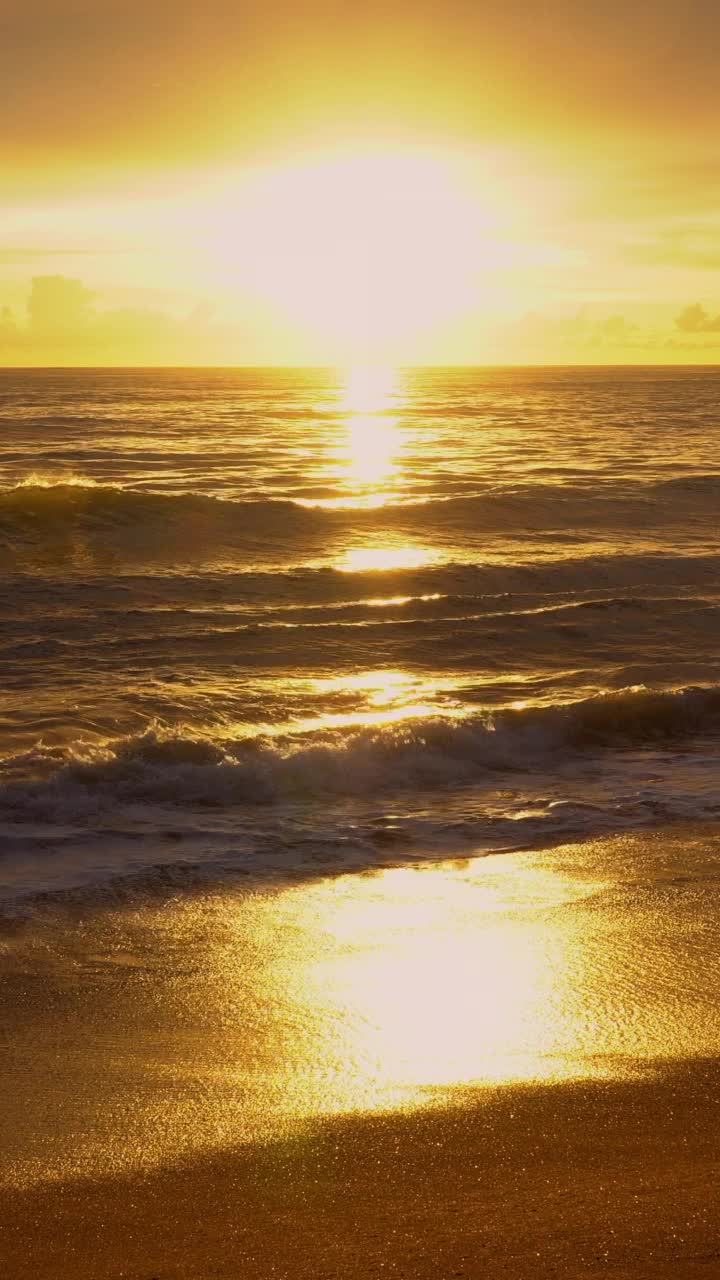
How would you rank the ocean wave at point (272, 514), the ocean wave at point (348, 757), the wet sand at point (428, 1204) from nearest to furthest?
1. the wet sand at point (428, 1204)
2. the ocean wave at point (348, 757)
3. the ocean wave at point (272, 514)

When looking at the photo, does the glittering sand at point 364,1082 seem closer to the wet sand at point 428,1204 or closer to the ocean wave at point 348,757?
the wet sand at point 428,1204

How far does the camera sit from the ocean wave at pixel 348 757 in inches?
351

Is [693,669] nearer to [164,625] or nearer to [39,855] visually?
[164,625]

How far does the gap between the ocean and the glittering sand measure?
3.55ft

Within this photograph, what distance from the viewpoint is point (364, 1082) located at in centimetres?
456

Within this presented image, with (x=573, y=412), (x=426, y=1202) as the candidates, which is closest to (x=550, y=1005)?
(x=426, y=1202)

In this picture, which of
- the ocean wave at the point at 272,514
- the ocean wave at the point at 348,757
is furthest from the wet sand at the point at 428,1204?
the ocean wave at the point at 272,514

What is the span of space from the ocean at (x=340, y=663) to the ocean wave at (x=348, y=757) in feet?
0.09

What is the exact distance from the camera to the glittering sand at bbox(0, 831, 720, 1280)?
3.61 meters

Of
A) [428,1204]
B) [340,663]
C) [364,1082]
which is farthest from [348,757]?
[428,1204]

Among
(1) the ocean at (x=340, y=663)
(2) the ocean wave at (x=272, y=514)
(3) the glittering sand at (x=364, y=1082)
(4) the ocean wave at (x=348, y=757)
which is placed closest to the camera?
(3) the glittering sand at (x=364, y=1082)

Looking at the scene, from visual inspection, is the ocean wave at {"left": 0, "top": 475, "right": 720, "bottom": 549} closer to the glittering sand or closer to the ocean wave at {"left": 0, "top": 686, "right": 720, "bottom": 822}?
the ocean wave at {"left": 0, "top": 686, "right": 720, "bottom": 822}

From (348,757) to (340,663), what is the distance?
412 centimetres

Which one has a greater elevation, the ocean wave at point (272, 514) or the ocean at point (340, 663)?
the ocean wave at point (272, 514)
